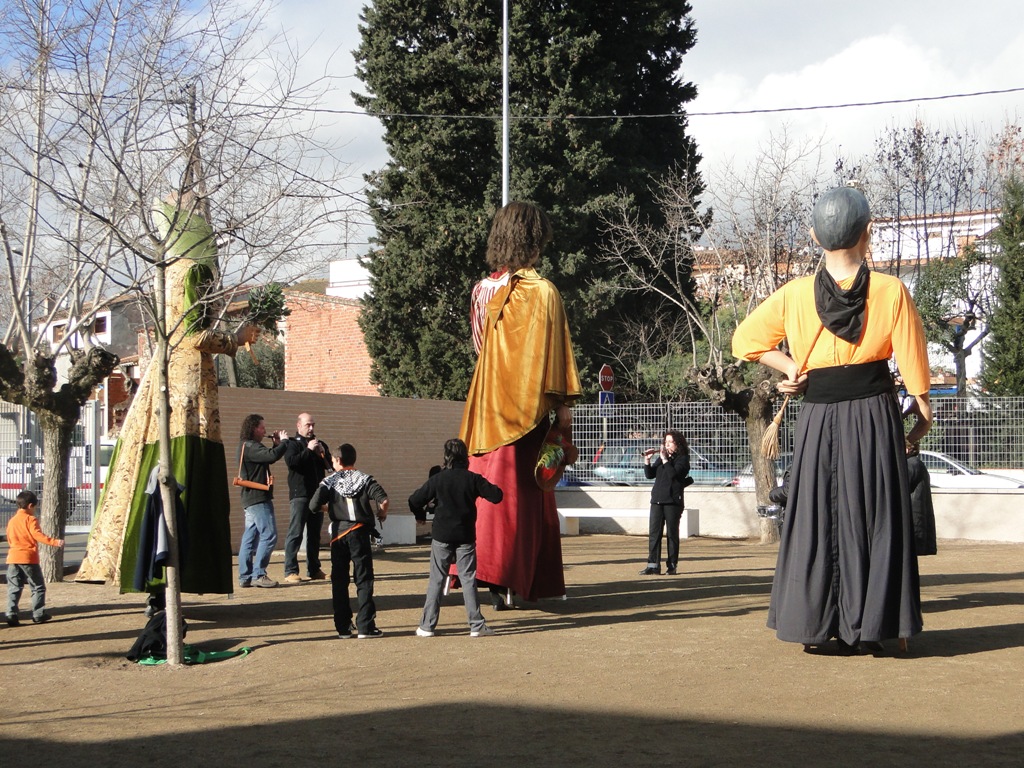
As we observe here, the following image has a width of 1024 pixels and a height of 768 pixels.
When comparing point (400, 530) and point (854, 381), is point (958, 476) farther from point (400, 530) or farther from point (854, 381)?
point (854, 381)

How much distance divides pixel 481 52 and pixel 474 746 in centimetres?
2396

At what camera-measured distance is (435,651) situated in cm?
779

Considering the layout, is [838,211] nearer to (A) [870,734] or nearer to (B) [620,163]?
(A) [870,734]

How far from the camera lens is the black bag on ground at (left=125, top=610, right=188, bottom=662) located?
7668 millimetres

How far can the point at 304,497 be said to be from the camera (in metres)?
12.8

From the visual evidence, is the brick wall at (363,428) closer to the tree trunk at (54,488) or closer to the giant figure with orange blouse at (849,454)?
the tree trunk at (54,488)

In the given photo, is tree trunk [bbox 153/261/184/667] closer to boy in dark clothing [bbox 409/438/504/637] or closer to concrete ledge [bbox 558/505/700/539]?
boy in dark clothing [bbox 409/438/504/637]

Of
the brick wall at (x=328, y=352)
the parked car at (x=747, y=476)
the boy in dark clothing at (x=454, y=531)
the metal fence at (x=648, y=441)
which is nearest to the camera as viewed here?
the boy in dark clothing at (x=454, y=531)

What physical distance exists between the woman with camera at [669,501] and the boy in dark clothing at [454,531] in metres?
4.71

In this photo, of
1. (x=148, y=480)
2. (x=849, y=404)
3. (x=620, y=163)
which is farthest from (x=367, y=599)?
(x=620, y=163)

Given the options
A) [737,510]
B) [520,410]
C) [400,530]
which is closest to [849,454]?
[520,410]

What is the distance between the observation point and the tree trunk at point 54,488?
12.0m

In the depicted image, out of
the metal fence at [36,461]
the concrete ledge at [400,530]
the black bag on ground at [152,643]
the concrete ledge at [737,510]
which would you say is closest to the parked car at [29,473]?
the metal fence at [36,461]

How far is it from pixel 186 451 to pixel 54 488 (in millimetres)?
4147
